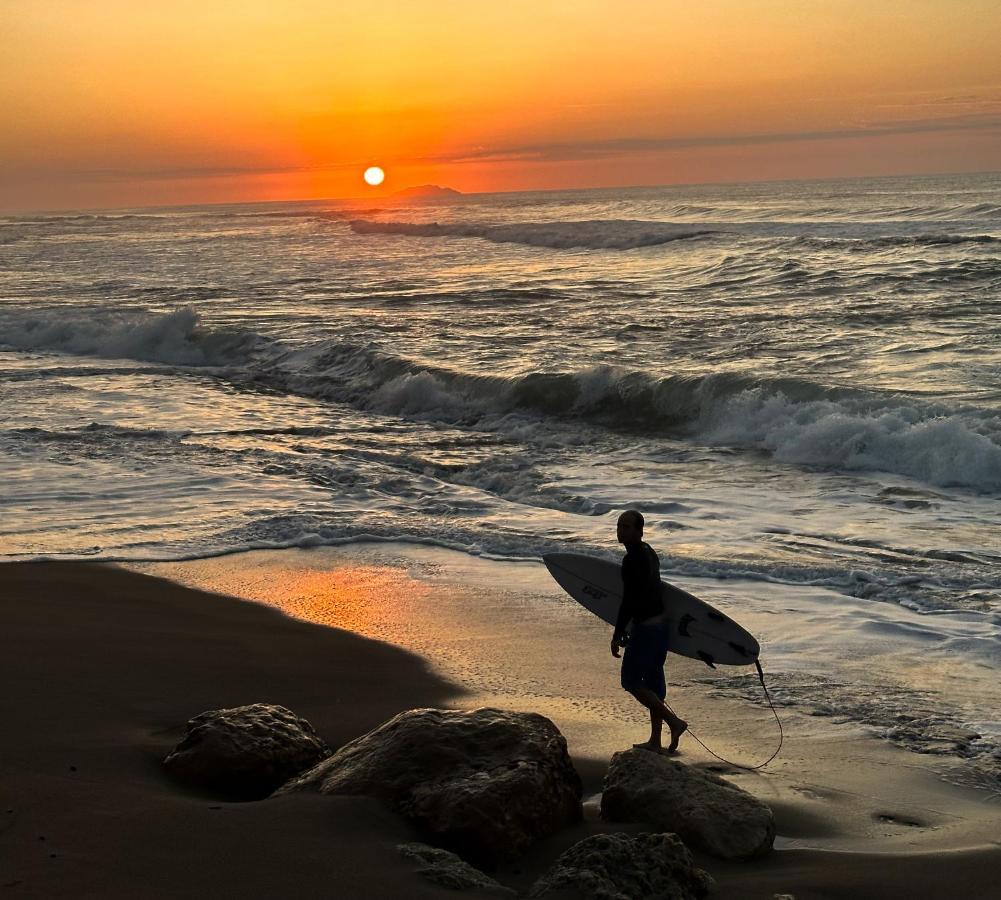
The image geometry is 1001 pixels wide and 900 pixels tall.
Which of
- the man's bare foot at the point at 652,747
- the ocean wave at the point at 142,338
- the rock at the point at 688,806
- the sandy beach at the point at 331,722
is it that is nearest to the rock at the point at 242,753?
the sandy beach at the point at 331,722

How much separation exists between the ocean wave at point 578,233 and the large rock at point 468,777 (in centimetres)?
4319

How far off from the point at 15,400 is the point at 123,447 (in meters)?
4.96

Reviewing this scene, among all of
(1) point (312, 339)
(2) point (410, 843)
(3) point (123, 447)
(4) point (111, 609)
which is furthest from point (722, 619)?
(1) point (312, 339)

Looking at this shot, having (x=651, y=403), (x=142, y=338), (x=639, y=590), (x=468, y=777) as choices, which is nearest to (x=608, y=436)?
(x=651, y=403)

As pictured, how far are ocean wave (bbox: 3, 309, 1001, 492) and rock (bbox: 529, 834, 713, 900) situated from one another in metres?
8.95

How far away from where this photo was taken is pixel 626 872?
4094mm

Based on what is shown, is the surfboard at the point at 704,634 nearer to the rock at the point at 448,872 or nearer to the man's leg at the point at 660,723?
the man's leg at the point at 660,723

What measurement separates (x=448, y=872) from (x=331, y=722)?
1.96 m

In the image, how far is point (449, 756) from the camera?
4.83 meters

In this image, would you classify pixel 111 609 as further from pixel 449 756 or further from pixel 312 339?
pixel 312 339

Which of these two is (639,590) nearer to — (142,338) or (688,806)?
(688,806)

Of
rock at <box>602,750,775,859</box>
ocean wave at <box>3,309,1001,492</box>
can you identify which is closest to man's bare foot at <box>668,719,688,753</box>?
rock at <box>602,750,775,859</box>

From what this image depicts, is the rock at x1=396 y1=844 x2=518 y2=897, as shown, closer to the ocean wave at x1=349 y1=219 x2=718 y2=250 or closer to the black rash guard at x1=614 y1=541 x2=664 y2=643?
the black rash guard at x1=614 y1=541 x2=664 y2=643

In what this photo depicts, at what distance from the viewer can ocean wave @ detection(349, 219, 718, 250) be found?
48.5m
